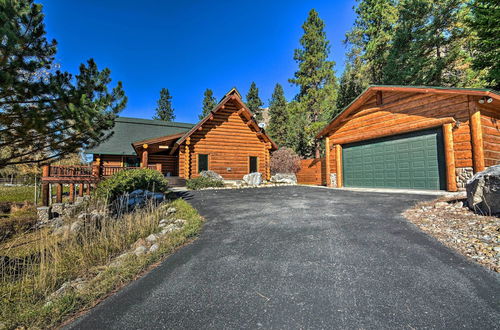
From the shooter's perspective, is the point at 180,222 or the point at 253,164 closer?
the point at 180,222

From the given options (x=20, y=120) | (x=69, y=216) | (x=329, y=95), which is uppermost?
(x=329, y=95)

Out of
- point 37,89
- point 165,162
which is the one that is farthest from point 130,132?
point 37,89

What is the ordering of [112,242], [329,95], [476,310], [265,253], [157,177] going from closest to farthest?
[476,310] < [265,253] < [112,242] < [157,177] < [329,95]

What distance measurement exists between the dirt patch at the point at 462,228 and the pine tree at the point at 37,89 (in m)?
7.69

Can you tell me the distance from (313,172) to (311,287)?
1641 centimetres

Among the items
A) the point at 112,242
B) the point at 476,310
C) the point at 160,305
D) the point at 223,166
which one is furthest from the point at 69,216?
the point at 476,310

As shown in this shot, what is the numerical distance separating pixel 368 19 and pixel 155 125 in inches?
970

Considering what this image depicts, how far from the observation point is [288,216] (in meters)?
5.60

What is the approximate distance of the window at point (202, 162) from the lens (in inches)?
618

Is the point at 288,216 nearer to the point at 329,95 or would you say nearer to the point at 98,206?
the point at 98,206

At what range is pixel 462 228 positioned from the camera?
404cm

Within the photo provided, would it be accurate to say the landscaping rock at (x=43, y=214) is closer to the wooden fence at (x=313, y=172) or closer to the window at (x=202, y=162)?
the window at (x=202, y=162)

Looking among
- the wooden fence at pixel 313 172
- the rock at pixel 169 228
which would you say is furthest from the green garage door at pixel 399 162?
the rock at pixel 169 228

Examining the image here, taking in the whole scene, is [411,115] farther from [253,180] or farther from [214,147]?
[214,147]
